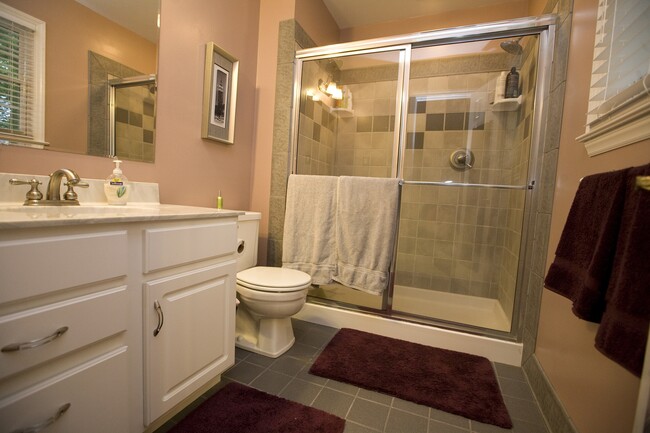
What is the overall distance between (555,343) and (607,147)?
844mm

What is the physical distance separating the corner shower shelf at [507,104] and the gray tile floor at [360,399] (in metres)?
1.81

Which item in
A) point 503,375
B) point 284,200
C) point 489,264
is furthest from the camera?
point 489,264

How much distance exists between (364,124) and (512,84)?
119 centimetres

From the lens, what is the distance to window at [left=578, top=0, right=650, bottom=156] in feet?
2.55

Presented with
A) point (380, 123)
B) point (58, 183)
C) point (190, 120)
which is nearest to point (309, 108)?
point (380, 123)

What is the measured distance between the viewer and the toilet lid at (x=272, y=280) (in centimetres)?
146

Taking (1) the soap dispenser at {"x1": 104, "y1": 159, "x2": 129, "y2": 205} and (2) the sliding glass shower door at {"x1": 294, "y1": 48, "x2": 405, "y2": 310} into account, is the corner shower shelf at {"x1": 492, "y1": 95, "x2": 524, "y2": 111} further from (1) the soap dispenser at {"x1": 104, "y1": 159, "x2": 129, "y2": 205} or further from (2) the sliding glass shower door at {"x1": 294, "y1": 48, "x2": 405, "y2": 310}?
(1) the soap dispenser at {"x1": 104, "y1": 159, "x2": 129, "y2": 205}

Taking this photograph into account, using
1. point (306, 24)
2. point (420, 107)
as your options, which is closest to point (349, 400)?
point (420, 107)

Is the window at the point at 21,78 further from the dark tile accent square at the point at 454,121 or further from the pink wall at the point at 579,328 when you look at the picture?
the dark tile accent square at the point at 454,121

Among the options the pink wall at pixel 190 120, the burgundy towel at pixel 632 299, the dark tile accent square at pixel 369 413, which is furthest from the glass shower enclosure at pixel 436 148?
the burgundy towel at pixel 632 299

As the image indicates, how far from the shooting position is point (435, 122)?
2461 mm

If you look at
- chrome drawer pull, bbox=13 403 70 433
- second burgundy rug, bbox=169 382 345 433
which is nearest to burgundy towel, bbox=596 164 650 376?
second burgundy rug, bbox=169 382 345 433

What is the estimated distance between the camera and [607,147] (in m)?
0.93

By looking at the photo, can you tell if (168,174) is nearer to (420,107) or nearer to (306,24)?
(306,24)
